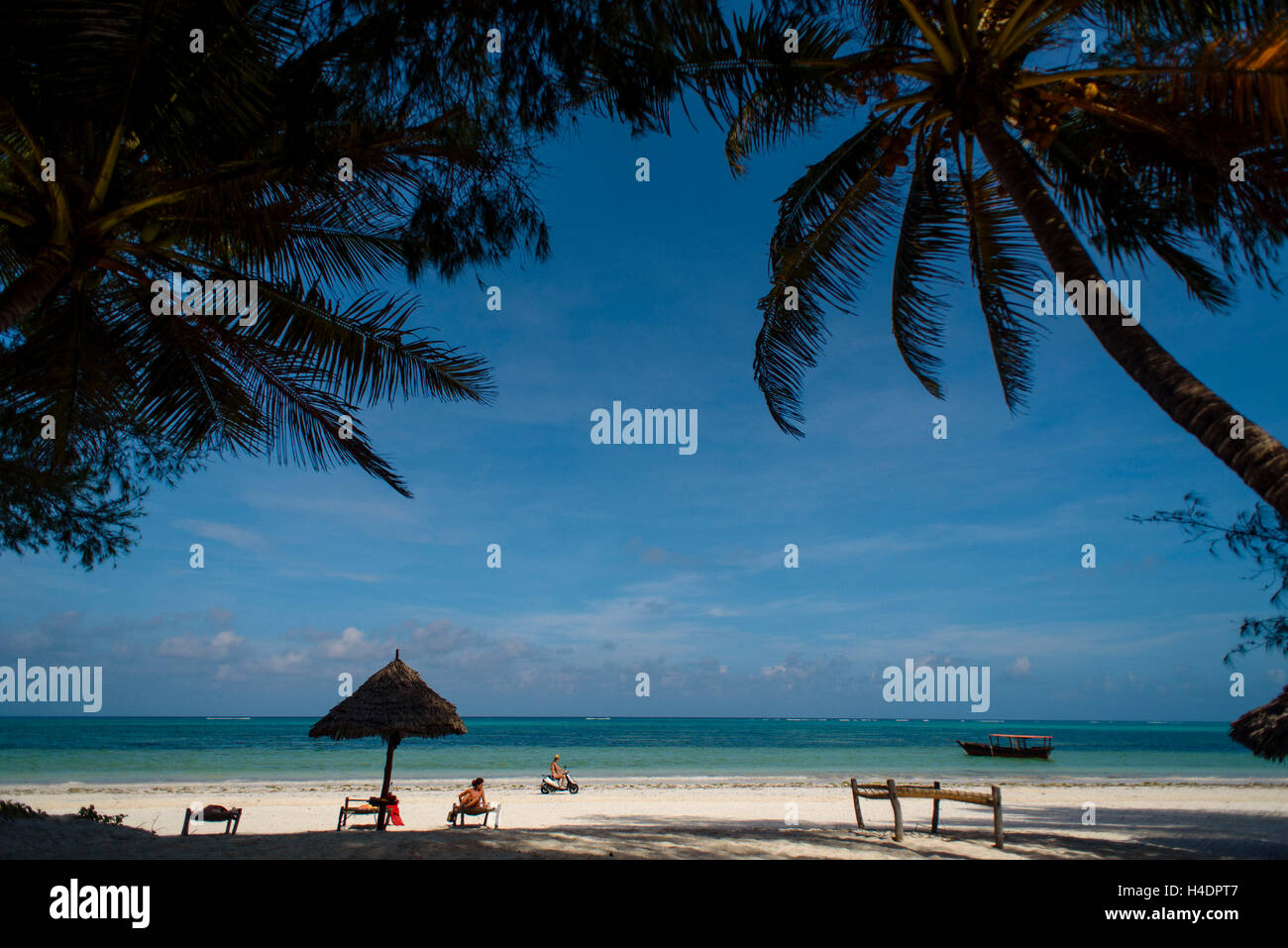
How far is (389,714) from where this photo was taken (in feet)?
32.1

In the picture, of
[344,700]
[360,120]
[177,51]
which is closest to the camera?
[177,51]

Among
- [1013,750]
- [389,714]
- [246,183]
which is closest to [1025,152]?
[246,183]

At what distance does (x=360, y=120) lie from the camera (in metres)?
5.54

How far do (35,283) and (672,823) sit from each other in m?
10.9

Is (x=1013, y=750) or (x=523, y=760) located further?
(x=523, y=760)

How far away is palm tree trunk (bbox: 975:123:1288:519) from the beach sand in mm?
5107

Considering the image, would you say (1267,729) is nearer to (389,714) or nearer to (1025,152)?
(1025,152)

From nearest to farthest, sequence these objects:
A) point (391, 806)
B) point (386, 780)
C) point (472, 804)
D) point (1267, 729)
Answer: point (1267, 729)
point (386, 780)
point (391, 806)
point (472, 804)

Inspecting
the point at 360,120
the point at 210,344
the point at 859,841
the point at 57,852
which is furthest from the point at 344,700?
the point at 360,120

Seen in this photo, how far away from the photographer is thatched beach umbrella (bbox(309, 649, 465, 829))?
968 centimetres

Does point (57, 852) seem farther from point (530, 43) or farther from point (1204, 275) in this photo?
point (1204, 275)

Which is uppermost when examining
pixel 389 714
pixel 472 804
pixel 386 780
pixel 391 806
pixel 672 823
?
pixel 389 714

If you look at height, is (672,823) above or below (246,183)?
below
